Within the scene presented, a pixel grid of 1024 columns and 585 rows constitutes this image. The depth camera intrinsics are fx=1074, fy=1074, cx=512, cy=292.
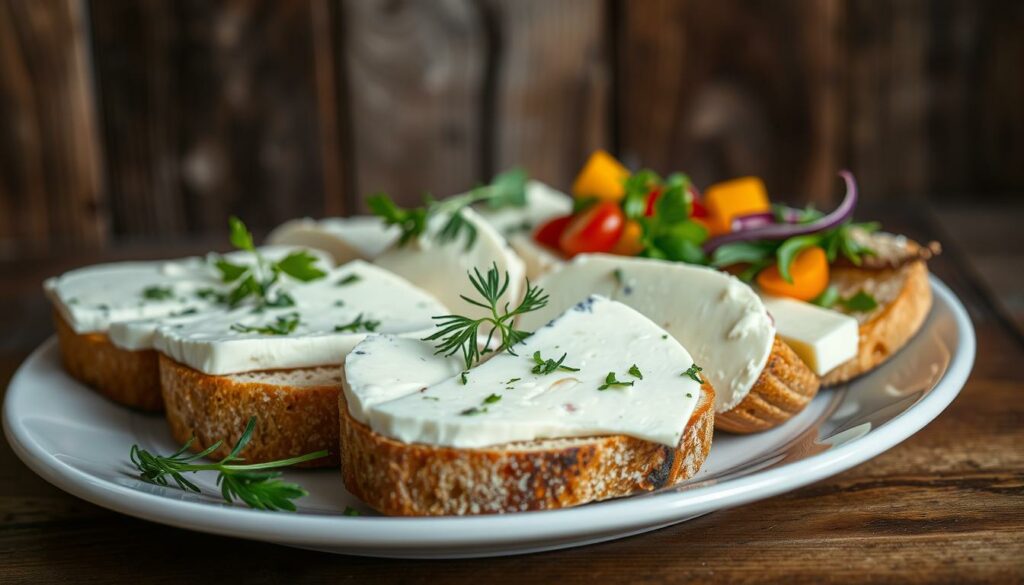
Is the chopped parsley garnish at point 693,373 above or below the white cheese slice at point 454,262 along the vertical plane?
above

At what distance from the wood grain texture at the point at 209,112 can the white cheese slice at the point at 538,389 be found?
9.00ft

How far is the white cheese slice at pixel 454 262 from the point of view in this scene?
9.18ft

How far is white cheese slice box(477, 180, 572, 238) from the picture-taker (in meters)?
3.24

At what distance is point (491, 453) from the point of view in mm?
1803

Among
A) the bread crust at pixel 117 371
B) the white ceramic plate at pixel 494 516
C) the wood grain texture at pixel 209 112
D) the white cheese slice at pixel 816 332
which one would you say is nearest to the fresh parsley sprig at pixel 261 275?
the bread crust at pixel 117 371

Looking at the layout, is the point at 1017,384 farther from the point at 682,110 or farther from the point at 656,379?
the point at 682,110

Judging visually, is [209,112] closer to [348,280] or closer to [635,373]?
[348,280]

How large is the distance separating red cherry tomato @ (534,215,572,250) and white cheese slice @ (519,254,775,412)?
0.48m

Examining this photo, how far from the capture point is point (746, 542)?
195cm

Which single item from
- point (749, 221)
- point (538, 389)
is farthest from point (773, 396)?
point (749, 221)

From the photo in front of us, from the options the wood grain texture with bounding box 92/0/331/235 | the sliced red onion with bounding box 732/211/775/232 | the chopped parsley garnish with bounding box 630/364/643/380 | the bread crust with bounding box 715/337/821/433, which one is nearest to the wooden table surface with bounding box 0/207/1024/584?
the bread crust with bounding box 715/337/821/433

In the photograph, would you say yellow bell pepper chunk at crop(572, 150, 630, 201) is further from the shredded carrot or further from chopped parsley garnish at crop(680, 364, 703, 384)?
chopped parsley garnish at crop(680, 364, 703, 384)

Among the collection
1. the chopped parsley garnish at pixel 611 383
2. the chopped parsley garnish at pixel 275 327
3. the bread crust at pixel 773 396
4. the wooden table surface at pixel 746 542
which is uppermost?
the chopped parsley garnish at pixel 611 383

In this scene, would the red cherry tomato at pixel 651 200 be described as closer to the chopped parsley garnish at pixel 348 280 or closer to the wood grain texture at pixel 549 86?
the chopped parsley garnish at pixel 348 280
